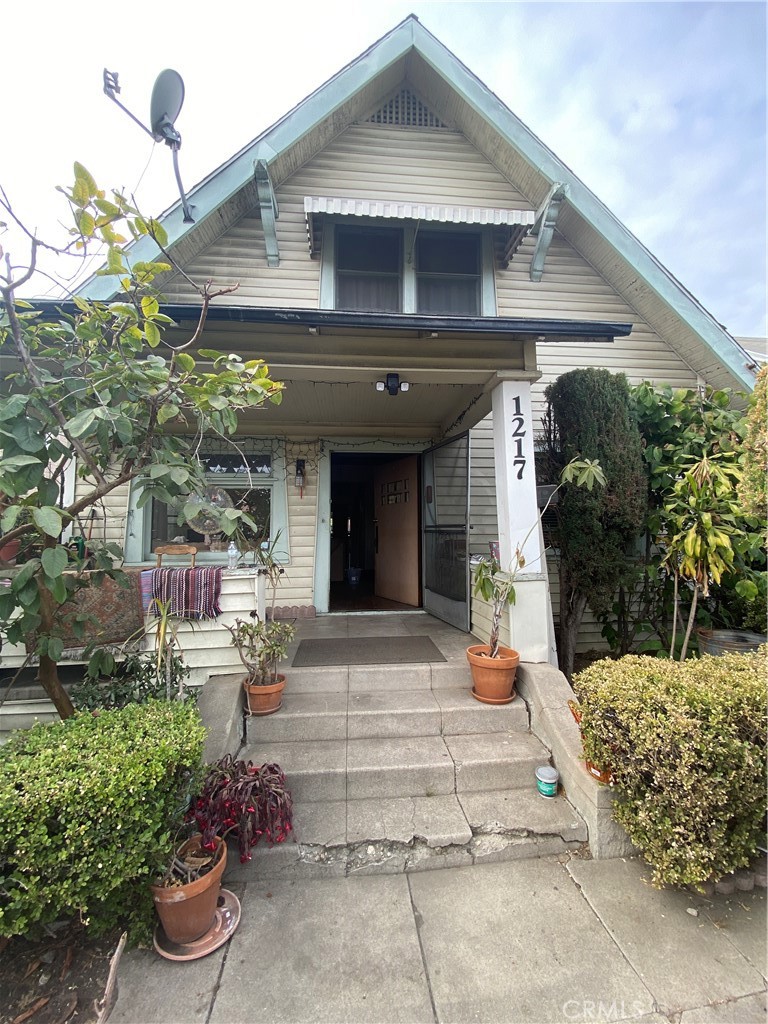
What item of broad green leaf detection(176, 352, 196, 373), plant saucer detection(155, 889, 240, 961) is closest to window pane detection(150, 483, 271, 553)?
broad green leaf detection(176, 352, 196, 373)

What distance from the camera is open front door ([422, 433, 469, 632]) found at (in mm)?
4664

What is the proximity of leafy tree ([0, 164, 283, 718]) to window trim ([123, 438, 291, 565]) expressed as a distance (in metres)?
2.56

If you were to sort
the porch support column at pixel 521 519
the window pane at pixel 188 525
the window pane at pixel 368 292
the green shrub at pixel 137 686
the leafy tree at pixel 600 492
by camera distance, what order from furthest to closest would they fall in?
the window pane at pixel 368 292 < the window pane at pixel 188 525 < the leafy tree at pixel 600 492 < the porch support column at pixel 521 519 < the green shrub at pixel 137 686

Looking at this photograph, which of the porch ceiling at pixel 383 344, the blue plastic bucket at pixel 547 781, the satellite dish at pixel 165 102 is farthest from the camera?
the porch ceiling at pixel 383 344

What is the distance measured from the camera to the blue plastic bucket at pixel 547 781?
2.59m

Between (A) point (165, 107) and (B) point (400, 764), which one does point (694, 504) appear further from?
(A) point (165, 107)

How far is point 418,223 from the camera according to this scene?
17.3ft

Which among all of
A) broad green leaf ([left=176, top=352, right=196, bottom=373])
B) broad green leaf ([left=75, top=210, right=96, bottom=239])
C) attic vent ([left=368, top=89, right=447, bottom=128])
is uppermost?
attic vent ([left=368, top=89, right=447, bottom=128])

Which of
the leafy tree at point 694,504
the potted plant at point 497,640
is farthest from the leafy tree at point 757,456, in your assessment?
the potted plant at point 497,640

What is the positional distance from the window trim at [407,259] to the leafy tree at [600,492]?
7.08 feet

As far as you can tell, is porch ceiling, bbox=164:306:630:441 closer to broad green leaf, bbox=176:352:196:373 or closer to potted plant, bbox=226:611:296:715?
broad green leaf, bbox=176:352:196:373

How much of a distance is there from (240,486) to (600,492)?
418 centimetres

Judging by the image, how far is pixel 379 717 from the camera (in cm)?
304

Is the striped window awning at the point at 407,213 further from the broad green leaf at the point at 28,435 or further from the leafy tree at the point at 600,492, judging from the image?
the broad green leaf at the point at 28,435
